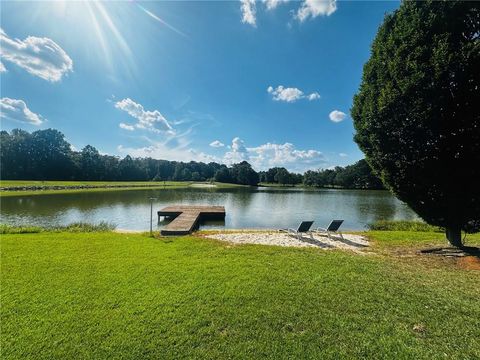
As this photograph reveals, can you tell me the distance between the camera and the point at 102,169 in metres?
80.8

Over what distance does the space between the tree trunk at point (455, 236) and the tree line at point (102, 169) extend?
2528 inches

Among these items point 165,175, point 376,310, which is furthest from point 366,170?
point 376,310

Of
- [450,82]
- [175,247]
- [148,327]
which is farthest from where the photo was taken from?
[175,247]

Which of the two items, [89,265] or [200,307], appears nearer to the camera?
[200,307]

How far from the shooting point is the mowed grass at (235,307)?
3.20 metres

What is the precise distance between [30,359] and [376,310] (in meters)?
4.97

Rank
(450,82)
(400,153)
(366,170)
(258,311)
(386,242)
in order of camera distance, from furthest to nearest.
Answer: (366,170) → (386,242) → (400,153) → (450,82) → (258,311)

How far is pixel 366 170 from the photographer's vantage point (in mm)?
80625

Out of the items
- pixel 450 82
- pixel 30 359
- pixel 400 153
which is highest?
pixel 450 82

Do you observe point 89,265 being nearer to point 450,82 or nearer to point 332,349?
point 332,349

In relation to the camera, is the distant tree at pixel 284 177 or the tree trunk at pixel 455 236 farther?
the distant tree at pixel 284 177

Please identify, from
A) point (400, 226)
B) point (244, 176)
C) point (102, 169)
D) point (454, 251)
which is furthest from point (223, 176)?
point (454, 251)

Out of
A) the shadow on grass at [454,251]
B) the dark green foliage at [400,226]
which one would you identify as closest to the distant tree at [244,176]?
the dark green foliage at [400,226]

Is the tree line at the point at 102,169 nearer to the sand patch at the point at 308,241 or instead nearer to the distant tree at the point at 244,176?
the distant tree at the point at 244,176
